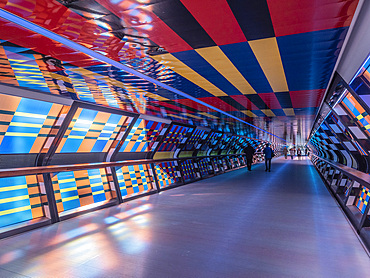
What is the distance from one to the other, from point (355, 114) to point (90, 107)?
17.0ft

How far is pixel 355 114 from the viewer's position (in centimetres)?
439

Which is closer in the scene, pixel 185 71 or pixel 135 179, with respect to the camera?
pixel 185 71

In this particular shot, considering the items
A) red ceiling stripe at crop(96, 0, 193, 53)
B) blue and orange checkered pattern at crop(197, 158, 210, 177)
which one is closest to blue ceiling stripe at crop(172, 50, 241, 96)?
red ceiling stripe at crop(96, 0, 193, 53)

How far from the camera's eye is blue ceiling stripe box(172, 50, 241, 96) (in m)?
3.15

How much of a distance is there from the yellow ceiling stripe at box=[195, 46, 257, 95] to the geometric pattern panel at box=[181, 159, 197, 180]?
5.51 m

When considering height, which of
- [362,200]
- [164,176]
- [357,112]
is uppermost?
[357,112]

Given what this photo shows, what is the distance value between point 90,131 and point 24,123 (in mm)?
1718

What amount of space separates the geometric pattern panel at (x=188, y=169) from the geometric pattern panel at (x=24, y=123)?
207 inches

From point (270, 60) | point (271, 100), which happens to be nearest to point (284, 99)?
point (271, 100)

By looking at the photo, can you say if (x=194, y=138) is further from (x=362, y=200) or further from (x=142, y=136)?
(x=362, y=200)

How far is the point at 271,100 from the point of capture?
591 centimetres

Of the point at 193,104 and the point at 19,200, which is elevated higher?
the point at 193,104

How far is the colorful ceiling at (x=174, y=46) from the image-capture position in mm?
2043

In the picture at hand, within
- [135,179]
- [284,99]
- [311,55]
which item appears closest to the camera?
[311,55]
